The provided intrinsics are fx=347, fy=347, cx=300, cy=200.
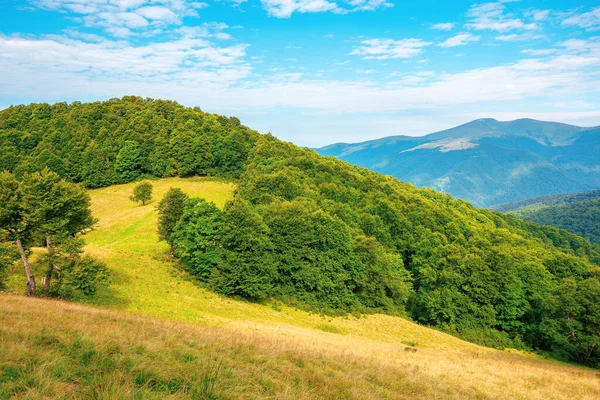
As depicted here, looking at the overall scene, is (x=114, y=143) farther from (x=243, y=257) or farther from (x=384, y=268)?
(x=384, y=268)

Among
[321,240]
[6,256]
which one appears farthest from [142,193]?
[6,256]

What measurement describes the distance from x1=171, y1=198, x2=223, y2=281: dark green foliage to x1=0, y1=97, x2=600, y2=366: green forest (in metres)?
0.15

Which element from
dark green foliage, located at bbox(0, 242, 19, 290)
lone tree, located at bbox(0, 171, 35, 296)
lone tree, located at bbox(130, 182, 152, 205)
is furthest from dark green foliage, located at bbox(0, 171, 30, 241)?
lone tree, located at bbox(130, 182, 152, 205)

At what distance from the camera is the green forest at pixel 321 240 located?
40.2 metres

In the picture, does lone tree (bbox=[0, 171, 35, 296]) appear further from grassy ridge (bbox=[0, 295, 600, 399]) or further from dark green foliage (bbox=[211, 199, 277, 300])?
dark green foliage (bbox=[211, 199, 277, 300])

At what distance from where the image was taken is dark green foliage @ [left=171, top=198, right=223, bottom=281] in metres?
38.0

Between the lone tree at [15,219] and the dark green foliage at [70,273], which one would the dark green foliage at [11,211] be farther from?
the dark green foliage at [70,273]

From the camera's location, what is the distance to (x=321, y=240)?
4712 centimetres

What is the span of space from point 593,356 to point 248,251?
150 feet

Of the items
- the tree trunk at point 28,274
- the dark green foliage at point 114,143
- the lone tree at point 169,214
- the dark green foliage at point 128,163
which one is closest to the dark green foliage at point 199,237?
the lone tree at point 169,214

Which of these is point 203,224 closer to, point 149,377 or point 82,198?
point 82,198

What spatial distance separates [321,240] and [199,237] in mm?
16598

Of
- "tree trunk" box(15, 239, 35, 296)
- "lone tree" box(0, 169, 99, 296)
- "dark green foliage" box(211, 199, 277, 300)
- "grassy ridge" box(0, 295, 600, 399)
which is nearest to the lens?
"grassy ridge" box(0, 295, 600, 399)

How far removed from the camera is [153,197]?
71250 mm
